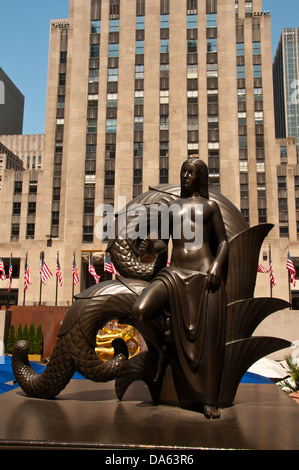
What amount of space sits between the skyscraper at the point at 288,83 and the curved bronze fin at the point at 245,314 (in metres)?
142

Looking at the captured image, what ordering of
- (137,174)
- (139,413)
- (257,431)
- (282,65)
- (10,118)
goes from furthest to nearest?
(282,65), (10,118), (137,174), (139,413), (257,431)

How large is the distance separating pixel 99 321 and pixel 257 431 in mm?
3045

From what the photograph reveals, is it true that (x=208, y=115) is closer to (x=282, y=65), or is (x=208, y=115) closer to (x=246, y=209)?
(x=246, y=209)

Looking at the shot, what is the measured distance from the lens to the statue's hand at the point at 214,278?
6664 mm

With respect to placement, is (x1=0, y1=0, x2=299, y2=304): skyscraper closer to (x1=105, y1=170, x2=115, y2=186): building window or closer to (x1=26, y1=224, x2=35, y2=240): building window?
(x1=105, y1=170, x2=115, y2=186): building window

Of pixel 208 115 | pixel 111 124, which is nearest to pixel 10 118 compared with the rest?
pixel 111 124

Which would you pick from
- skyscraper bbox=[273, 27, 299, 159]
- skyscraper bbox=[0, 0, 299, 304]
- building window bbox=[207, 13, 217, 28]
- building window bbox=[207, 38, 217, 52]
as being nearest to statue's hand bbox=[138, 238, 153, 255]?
skyscraper bbox=[0, 0, 299, 304]

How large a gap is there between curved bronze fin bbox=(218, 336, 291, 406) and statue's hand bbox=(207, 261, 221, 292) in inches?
43.6

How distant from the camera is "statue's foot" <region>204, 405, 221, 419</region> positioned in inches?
245

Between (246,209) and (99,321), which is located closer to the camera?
(99,321)

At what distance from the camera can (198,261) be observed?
710cm

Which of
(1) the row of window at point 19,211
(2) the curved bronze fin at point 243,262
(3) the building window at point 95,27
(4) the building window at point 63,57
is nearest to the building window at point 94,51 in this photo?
(3) the building window at point 95,27

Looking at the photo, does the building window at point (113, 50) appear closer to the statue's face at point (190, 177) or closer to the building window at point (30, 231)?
the building window at point (30, 231)

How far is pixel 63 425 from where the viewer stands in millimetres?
5613
